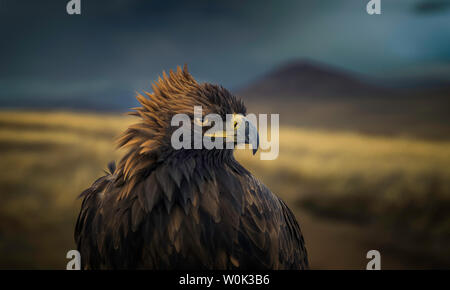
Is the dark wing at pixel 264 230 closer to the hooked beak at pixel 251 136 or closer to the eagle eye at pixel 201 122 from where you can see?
the hooked beak at pixel 251 136

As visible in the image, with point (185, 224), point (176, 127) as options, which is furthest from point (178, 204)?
point (176, 127)

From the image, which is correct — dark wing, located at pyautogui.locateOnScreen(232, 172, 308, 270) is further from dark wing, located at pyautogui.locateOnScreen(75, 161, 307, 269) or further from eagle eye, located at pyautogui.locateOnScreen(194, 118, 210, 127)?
eagle eye, located at pyautogui.locateOnScreen(194, 118, 210, 127)

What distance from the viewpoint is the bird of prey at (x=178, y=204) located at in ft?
4.26

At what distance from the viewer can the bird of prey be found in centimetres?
130

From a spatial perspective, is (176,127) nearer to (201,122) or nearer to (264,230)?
(201,122)

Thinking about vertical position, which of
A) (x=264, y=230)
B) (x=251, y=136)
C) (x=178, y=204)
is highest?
(x=251, y=136)

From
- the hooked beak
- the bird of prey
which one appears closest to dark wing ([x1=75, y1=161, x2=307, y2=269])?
the bird of prey

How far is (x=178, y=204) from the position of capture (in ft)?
4.31

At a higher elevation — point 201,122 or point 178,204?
point 201,122

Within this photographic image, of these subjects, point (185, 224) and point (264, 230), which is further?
point (264, 230)

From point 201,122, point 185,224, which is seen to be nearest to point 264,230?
point 185,224

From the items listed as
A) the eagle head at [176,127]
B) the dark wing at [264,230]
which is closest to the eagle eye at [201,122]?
the eagle head at [176,127]

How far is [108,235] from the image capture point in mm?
1373
